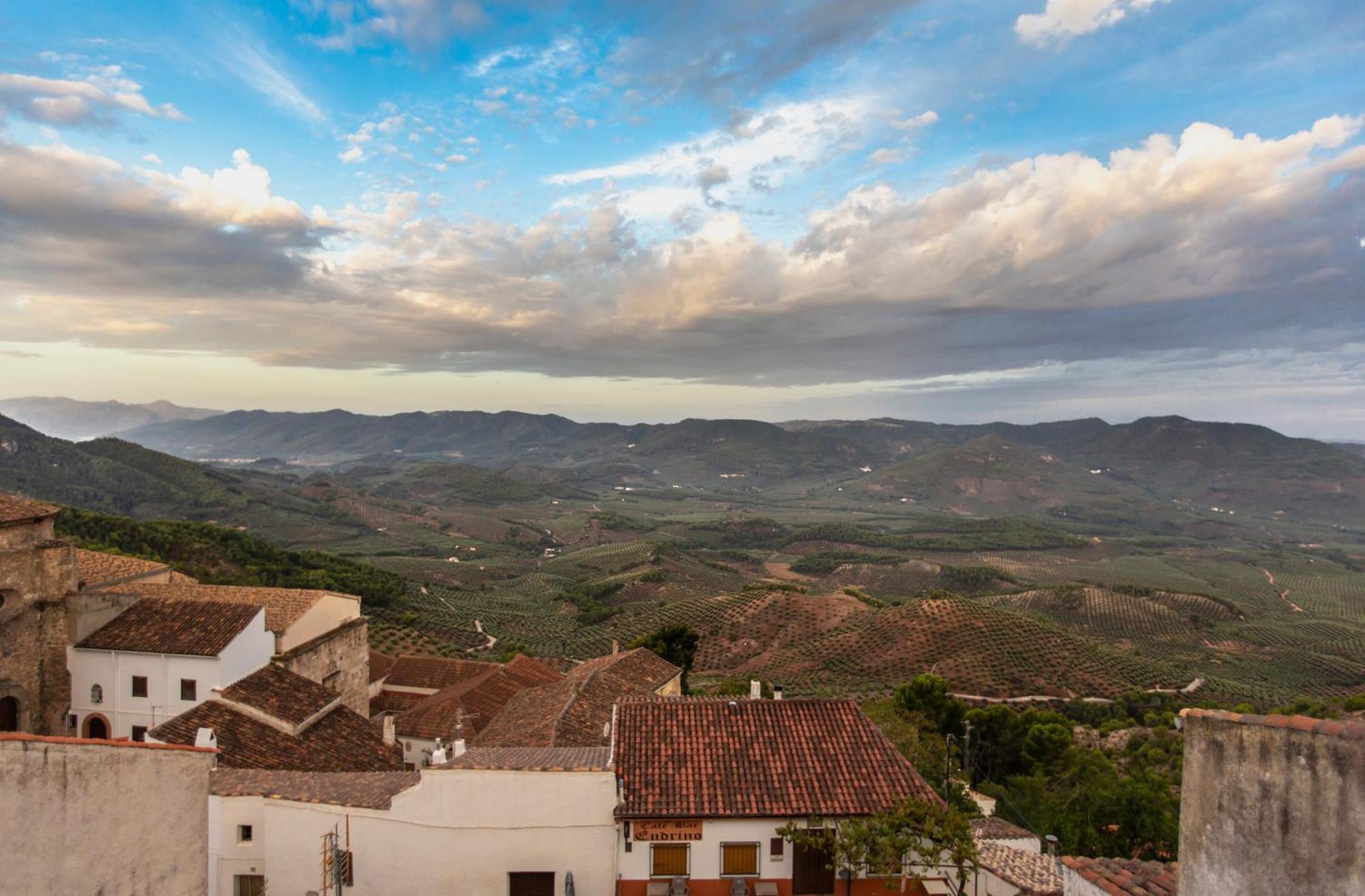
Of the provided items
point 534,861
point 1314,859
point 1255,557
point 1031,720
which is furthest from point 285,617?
point 1255,557

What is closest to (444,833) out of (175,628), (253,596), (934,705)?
(175,628)

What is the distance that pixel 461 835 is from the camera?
526 inches

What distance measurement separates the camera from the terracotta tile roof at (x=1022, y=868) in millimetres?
15117

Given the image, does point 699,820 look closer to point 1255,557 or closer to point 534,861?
point 534,861

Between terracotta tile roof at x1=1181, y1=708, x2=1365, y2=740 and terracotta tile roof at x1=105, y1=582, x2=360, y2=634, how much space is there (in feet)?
77.8

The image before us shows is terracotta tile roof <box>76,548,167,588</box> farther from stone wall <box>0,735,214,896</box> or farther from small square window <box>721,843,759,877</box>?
small square window <box>721,843,759,877</box>

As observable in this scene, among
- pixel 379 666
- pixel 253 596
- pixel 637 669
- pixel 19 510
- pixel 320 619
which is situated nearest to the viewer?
pixel 19 510

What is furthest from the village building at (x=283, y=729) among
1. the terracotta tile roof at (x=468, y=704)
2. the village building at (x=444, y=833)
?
the terracotta tile roof at (x=468, y=704)

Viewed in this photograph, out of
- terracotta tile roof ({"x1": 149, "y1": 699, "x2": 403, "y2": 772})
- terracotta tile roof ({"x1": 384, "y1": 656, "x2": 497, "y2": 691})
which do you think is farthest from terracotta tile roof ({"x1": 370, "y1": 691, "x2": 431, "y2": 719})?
terracotta tile roof ({"x1": 149, "y1": 699, "x2": 403, "y2": 772})

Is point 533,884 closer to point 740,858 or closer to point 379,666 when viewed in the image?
point 740,858

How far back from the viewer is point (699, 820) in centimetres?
1416

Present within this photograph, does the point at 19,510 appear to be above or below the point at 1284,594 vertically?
above

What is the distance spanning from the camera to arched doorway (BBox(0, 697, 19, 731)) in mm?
20078

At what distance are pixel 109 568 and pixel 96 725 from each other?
23.0 ft
